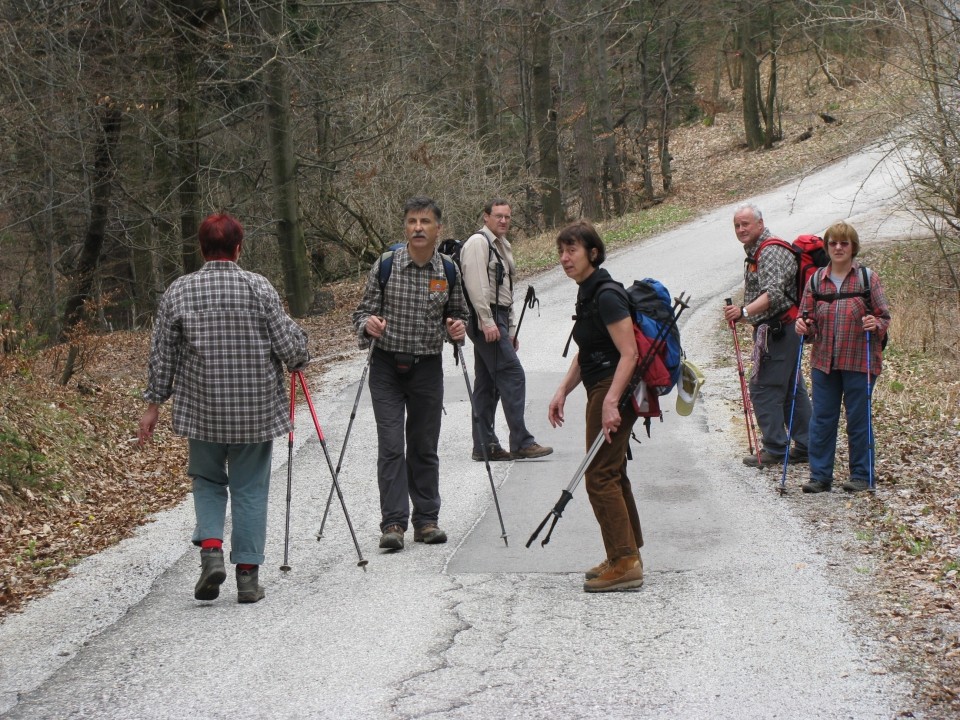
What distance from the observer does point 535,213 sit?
34656 mm

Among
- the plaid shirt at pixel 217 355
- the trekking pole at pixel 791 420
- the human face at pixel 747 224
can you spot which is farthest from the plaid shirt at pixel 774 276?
the plaid shirt at pixel 217 355

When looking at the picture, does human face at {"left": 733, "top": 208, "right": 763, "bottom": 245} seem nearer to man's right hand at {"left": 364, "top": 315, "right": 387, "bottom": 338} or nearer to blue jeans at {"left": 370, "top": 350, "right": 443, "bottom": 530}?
blue jeans at {"left": 370, "top": 350, "right": 443, "bottom": 530}

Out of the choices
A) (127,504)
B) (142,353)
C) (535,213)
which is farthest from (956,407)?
(535,213)

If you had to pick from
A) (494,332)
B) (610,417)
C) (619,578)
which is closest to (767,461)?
(494,332)

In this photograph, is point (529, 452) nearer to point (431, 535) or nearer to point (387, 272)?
point (431, 535)

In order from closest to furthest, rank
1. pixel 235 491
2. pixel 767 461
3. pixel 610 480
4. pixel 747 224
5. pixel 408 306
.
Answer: pixel 610 480 → pixel 235 491 → pixel 408 306 → pixel 747 224 → pixel 767 461

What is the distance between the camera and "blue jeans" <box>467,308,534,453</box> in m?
9.29

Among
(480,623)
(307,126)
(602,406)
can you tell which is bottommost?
(480,623)

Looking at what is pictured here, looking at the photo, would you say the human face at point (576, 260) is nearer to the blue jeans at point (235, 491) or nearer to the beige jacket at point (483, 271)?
the blue jeans at point (235, 491)

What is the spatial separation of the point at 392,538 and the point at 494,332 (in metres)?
2.46

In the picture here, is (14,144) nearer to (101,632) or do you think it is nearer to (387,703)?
→ (101,632)

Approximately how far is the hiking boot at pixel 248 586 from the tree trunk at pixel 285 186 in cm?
1347

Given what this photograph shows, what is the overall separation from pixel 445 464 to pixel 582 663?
4.58 metres

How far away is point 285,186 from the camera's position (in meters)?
19.8
